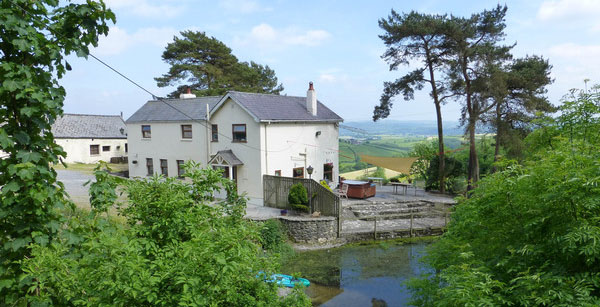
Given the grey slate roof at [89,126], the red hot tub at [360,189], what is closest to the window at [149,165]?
the red hot tub at [360,189]

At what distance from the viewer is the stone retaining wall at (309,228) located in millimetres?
16375

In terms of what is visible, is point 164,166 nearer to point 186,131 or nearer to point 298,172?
point 186,131

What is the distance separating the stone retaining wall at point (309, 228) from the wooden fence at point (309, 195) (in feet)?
2.42

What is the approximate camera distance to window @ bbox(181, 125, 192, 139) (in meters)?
22.8

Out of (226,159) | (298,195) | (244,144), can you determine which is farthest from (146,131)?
(298,195)

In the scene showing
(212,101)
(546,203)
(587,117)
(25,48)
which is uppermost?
(212,101)

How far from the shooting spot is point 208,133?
71.6ft

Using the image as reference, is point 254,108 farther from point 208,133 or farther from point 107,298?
point 107,298

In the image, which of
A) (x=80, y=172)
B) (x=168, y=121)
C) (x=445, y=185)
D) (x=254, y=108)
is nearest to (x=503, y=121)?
(x=445, y=185)

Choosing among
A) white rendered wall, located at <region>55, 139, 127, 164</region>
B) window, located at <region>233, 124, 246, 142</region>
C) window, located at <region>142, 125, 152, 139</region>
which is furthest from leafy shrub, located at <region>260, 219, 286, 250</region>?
white rendered wall, located at <region>55, 139, 127, 164</region>

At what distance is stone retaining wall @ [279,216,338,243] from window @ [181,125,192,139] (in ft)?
32.7

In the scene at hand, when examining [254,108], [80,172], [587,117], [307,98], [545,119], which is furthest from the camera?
[80,172]

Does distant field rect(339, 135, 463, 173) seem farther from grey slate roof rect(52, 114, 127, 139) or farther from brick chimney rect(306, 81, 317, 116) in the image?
grey slate roof rect(52, 114, 127, 139)

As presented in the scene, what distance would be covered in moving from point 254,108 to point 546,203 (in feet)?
56.5
